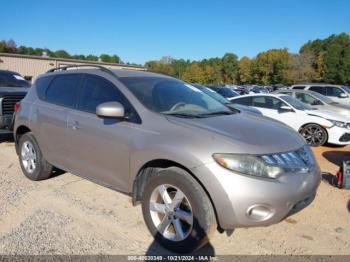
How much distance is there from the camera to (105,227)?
352 centimetres

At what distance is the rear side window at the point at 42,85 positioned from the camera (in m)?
4.75

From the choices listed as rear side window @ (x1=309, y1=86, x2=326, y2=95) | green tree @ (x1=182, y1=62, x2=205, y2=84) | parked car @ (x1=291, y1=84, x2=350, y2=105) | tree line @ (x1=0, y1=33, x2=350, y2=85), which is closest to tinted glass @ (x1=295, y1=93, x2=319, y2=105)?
parked car @ (x1=291, y1=84, x2=350, y2=105)

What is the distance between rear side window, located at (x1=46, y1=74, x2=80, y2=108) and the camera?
4176 millimetres

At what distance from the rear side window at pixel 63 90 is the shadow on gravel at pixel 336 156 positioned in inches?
209

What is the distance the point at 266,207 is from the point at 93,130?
209 cm

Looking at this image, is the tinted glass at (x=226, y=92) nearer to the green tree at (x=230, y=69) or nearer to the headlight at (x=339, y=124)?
the headlight at (x=339, y=124)

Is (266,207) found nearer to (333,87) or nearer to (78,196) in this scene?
(78,196)

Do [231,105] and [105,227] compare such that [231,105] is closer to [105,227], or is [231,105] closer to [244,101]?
[105,227]

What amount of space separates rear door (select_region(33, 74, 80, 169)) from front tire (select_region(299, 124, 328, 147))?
21.0 feet

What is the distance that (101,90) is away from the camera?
150 inches

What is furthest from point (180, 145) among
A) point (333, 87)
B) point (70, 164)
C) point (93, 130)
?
point (333, 87)

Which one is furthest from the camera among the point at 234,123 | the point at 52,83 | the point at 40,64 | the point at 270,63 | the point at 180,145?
the point at 270,63

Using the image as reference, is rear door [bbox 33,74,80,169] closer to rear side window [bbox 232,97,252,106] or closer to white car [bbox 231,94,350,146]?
white car [bbox 231,94,350,146]

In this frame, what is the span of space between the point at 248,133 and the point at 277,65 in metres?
85.7
